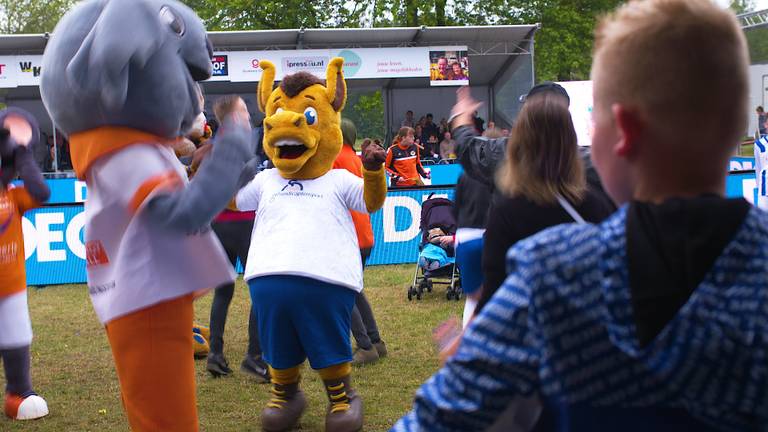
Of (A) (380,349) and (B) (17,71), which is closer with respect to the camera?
(A) (380,349)

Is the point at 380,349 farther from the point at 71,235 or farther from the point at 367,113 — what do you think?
the point at 367,113

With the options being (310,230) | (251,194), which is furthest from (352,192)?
(251,194)

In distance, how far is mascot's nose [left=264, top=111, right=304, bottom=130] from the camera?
4738 millimetres

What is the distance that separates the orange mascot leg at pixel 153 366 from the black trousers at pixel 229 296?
2.92 metres

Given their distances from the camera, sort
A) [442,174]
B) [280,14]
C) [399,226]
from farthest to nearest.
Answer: [280,14] → [442,174] → [399,226]

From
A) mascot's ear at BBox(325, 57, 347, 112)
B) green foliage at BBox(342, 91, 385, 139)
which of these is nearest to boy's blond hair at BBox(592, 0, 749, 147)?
mascot's ear at BBox(325, 57, 347, 112)

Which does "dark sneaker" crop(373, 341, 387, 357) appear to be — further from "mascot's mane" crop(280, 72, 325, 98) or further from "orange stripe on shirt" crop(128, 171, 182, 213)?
"orange stripe on shirt" crop(128, 171, 182, 213)

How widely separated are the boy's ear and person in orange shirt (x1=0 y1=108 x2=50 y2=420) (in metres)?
4.33

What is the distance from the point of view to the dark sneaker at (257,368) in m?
6.16

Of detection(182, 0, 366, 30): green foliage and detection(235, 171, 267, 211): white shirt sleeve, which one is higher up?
detection(182, 0, 366, 30): green foliage

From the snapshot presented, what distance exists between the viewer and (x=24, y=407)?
5.34 meters

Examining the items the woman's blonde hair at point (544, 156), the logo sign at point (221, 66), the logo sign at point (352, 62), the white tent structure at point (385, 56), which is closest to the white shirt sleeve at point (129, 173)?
the woman's blonde hair at point (544, 156)

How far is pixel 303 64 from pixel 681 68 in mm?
21645

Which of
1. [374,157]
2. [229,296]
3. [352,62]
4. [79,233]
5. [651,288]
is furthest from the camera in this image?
[352,62]
